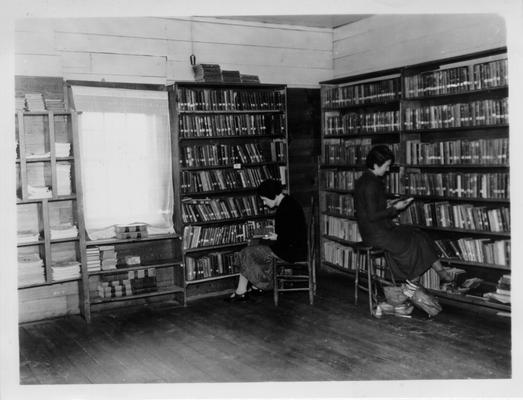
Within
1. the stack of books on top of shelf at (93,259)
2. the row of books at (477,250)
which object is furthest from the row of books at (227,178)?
the row of books at (477,250)

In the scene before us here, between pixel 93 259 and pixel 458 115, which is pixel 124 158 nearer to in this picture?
pixel 93 259

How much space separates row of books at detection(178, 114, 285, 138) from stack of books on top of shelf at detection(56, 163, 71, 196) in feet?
4.28

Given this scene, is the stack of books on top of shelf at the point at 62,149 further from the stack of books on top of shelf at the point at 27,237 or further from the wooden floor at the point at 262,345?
the wooden floor at the point at 262,345

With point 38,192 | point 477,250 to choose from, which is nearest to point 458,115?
point 477,250

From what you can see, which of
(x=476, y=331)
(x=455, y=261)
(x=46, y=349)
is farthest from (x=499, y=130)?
(x=46, y=349)

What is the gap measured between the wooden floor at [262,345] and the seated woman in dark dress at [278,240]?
0.34 m

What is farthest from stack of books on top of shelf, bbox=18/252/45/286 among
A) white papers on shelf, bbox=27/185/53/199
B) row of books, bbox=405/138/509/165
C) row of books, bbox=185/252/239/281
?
row of books, bbox=405/138/509/165

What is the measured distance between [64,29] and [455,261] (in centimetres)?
469

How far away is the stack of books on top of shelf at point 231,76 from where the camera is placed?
701 cm

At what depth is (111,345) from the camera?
Result: 17.3 feet

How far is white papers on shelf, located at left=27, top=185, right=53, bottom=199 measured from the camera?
580cm

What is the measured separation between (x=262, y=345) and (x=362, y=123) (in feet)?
10.7

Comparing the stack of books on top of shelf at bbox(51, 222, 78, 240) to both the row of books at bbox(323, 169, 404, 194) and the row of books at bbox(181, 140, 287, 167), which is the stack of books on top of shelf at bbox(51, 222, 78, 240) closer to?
the row of books at bbox(181, 140, 287, 167)
